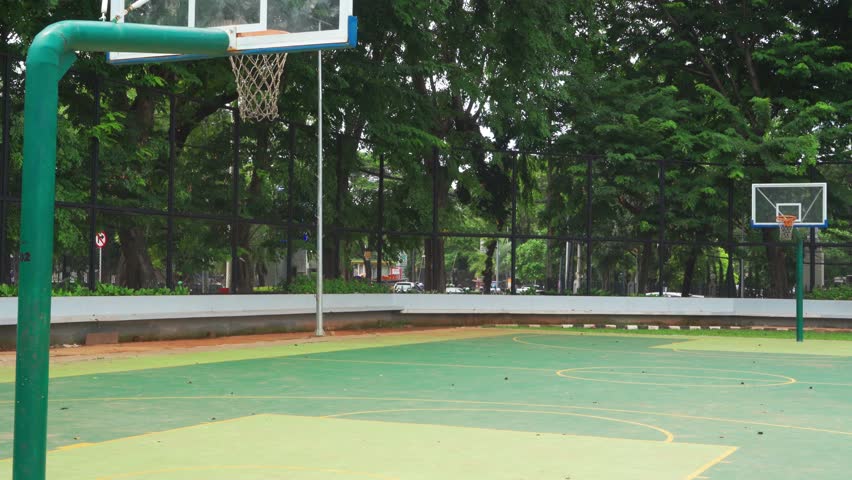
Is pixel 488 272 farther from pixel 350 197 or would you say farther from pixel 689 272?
pixel 350 197

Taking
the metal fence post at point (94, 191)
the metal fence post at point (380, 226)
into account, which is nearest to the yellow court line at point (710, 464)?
the metal fence post at point (94, 191)

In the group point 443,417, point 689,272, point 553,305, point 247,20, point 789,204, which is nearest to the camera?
point 247,20

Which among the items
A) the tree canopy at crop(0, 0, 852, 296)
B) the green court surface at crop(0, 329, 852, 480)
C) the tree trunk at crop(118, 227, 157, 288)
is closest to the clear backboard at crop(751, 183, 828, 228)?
the tree canopy at crop(0, 0, 852, 296)

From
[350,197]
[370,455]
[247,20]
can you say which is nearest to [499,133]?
[350,197]

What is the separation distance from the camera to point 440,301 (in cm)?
2939

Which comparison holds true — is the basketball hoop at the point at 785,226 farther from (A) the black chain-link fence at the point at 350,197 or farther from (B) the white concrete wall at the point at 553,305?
(B) the white concrete wall at the point at 553,305

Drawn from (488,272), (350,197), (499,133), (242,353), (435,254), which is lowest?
(242,353)

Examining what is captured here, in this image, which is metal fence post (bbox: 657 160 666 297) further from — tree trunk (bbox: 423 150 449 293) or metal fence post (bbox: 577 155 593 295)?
tree trunk (bbox: 423 150 449 293)

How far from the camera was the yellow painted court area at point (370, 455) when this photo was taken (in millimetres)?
7348

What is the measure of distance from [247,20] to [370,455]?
3.34 m

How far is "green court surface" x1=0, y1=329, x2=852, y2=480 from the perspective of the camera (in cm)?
769

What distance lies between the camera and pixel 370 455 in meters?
8.12

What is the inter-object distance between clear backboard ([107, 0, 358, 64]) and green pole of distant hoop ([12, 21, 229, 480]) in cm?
208

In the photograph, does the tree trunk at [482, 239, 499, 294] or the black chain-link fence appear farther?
the tree trunk at [482, 239, 499, 294]
